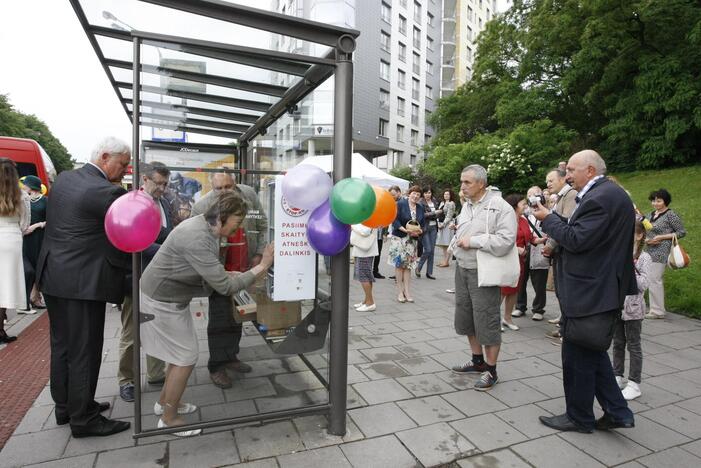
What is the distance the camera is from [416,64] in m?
41.8

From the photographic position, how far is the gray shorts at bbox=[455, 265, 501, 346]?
3754mm

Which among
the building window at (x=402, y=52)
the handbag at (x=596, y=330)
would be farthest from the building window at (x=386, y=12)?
the handbag at (x=596, y=330)

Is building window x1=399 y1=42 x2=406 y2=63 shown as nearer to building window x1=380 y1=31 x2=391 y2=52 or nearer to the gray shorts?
building window x1=380 y1=31 x2=391 y2=52

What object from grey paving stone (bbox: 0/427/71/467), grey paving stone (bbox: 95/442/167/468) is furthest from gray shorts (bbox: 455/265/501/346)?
grey paving stone (bbox: 0/427/71/467)

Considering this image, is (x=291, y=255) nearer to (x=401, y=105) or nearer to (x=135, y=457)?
(x=135, y=457)

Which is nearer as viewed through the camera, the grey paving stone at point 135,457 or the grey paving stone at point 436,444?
the grey paving stone at point 135,457

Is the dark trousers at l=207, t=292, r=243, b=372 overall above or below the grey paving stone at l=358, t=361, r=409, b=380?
above

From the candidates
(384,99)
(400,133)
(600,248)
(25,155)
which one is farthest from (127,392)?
(400,133)

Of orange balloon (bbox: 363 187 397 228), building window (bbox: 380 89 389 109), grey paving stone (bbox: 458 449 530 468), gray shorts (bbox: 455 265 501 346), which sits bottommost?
grey paving stone (bbox: 458 449 530 468)

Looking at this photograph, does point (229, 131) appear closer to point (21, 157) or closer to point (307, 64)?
point (307, 64)

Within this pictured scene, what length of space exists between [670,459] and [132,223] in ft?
11.9

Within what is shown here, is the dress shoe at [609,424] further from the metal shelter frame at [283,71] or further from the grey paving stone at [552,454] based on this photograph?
the metal shelter frame at [283,71]

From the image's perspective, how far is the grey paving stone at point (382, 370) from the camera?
4.08 metres

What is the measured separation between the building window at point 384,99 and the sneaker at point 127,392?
1409 inches
